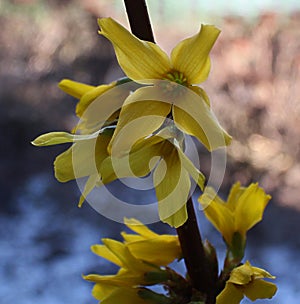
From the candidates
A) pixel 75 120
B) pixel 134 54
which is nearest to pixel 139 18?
pixel 134 54

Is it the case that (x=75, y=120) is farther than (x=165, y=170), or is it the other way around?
(x=75, y=120)

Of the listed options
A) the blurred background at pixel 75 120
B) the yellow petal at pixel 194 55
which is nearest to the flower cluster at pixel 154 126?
the yellow petal at pixel 194 55

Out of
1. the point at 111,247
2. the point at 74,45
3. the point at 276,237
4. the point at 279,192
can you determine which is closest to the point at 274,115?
the point at 279,192

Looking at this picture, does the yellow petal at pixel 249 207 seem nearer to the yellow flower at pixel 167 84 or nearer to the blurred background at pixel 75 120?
the yellow flower at pixel 167 84

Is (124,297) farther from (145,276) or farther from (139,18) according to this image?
(139,18)

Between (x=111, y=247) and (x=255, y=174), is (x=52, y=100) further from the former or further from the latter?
(x=111, y=247)

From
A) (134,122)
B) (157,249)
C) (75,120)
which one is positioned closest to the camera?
(134,122)

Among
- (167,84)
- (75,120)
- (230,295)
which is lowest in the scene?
(230,295)
